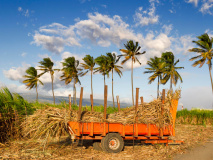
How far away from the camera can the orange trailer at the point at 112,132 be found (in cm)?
805

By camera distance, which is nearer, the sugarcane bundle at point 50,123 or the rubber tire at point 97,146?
the sugarcane bundle at point 50,123

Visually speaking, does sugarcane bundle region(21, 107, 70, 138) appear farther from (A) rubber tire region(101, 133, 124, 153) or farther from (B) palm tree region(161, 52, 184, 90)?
(B) palm tree region(161, 52, 184, 90)

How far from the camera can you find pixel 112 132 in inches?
329

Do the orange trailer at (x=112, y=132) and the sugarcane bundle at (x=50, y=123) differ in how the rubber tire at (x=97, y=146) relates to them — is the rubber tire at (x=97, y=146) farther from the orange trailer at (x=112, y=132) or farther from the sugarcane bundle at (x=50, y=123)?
the sugarcane bundle at (x=50, y=123)

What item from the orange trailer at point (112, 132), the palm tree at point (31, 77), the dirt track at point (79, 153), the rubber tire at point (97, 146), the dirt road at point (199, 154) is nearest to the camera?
the dirt track at point (79, 153)

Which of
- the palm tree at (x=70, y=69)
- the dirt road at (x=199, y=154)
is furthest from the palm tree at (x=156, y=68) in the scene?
the dirt road at (x=199, y=154)

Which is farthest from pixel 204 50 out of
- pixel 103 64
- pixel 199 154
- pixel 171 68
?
pixel 199 154

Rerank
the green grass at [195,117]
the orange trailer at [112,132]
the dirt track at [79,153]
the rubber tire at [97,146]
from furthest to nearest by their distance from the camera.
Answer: the green grass at [195,117], the rubber tire at [97,146], the orange trailer at [112,132], the dirt track at [79,153]

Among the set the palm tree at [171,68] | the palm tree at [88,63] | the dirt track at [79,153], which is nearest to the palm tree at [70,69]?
the palm tree at [88,63]

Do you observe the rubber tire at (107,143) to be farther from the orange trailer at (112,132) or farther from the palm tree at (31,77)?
the palm tree at (31,77)

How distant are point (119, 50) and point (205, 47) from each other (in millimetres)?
15992

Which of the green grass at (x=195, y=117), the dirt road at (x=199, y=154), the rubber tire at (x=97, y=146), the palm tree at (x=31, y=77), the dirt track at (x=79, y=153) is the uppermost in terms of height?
the palm tree at (x=31, y=77)

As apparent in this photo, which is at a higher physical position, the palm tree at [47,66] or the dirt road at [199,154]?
the palm tree at [47,66]

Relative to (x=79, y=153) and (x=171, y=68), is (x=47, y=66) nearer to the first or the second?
(x=171, y=68)
